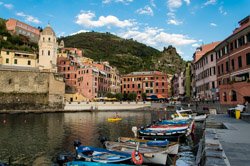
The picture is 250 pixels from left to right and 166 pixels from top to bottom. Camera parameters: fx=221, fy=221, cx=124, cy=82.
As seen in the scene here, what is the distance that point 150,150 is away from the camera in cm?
1778

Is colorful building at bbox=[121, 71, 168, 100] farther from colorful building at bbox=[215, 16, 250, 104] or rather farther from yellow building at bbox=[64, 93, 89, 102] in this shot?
colorful building at bbox=[215, 16, 250, 104]

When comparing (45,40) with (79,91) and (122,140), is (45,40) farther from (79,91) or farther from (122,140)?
(122,140)

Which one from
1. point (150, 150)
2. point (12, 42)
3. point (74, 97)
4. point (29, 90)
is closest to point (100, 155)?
point (150, 150)

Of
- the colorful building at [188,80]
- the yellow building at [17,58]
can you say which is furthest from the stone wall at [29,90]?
the colorful building at [188,80]

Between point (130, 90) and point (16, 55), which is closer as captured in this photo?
point (16, 55)

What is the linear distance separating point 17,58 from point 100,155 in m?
82.7

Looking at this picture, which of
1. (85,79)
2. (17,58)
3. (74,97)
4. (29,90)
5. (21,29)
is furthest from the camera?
(21,29)

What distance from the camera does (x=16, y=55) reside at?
285 ft

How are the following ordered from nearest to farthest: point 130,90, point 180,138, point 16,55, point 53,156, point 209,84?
point 53,156 → point 180,138 → point 209,84 → point 16,55 → point 130,90

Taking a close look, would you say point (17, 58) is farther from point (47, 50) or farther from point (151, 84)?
point (151, 84)

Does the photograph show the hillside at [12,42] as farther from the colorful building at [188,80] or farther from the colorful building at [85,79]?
the colorful building at [188,80]

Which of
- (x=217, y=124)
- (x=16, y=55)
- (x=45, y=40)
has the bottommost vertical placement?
(x=217, y=124)

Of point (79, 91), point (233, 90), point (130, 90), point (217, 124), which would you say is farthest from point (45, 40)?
point (217, 124)

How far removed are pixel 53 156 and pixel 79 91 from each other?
253ft
